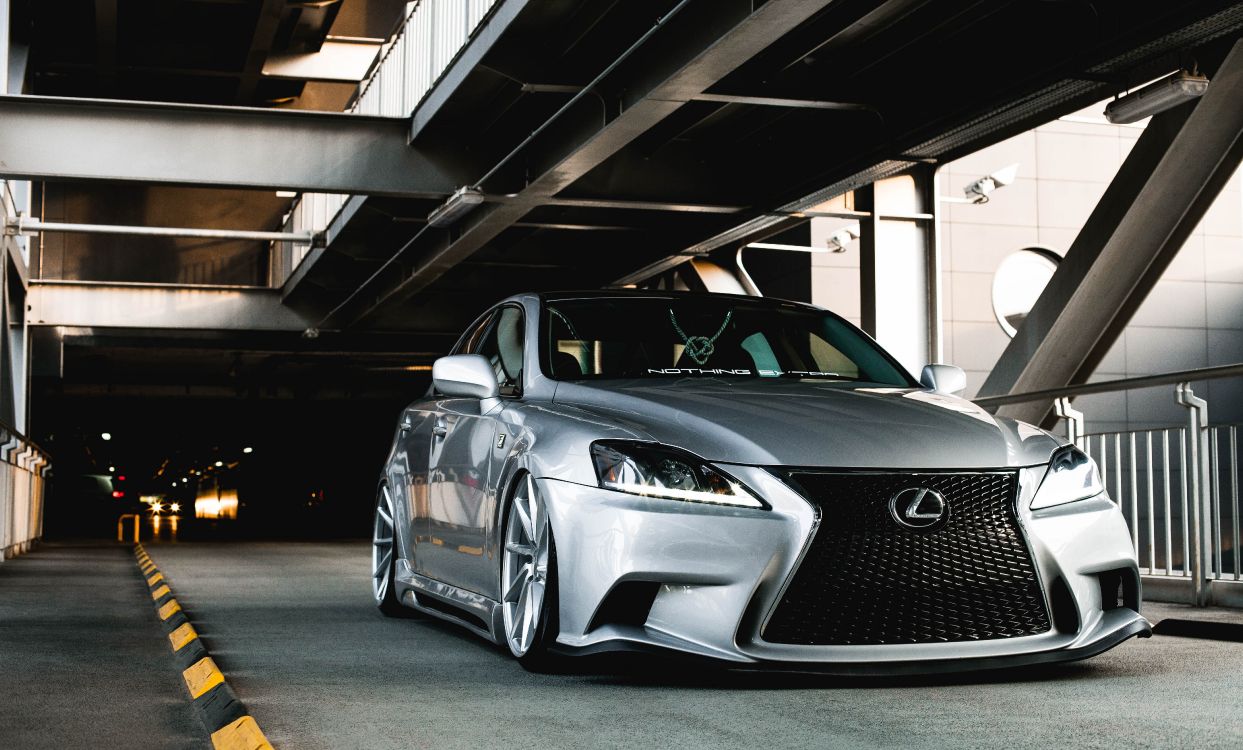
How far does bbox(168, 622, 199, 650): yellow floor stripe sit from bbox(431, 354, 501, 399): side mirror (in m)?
1.77

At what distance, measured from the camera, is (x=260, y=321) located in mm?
30500

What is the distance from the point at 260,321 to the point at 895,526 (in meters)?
26.6

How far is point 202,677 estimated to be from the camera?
18.8ft

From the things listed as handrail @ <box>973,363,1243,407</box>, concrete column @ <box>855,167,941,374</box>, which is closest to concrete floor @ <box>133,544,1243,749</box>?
handrail @ <box>973,363,1243,407</box>

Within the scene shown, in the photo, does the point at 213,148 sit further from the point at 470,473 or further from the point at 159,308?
the point at 159,308

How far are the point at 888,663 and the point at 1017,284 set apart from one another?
85.6 feet

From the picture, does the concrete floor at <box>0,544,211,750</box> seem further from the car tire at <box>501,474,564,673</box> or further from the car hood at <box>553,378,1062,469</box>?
the car hood at <box>553,378,1062,469</box>

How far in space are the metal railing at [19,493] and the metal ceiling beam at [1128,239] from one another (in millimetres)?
10852

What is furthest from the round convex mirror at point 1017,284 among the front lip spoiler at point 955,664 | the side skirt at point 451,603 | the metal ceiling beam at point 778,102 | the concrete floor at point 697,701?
the front lip spoiler at point 955,664

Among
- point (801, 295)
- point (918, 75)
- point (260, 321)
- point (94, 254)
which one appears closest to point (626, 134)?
point (918, 75)

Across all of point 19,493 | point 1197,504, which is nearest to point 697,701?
point 1197,504

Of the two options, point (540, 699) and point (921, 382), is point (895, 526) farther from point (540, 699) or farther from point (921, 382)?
point (921, 382)

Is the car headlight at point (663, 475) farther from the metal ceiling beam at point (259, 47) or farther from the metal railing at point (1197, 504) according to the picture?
the metal ceiling beam at point (259, 47)

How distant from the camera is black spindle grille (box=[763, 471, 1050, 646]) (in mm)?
5176
